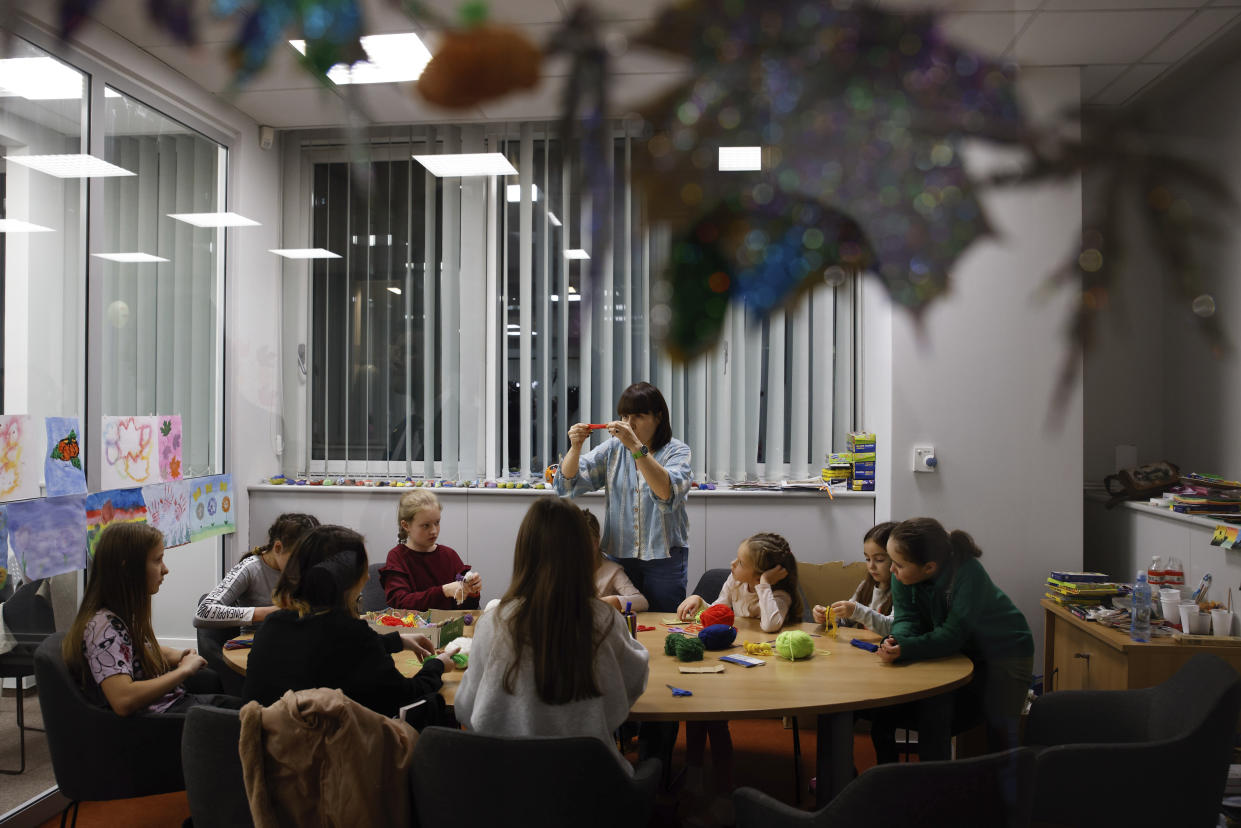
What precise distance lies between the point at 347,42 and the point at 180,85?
17 cm

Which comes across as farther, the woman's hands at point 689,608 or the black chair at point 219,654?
the woman's hands at point 689,608

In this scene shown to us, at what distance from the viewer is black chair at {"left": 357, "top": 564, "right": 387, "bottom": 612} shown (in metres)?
2.48

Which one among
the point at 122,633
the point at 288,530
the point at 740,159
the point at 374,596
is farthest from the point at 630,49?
the point at 374,596

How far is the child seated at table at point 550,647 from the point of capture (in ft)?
5.02

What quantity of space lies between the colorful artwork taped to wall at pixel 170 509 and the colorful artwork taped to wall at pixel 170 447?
31mm

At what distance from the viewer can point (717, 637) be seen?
2166 millimetres

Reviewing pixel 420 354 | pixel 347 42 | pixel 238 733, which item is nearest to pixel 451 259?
pixel 420 354

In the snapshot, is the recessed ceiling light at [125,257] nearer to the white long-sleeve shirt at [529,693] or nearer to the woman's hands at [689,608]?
the white long-sleeve shirt at [529,693]

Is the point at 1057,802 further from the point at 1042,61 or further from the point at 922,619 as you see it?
the point at 1042,61

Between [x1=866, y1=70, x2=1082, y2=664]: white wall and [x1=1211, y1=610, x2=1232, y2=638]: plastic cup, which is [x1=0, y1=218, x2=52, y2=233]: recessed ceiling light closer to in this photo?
[x1=866, y1=70, x2=1082, y2=664]: white wall

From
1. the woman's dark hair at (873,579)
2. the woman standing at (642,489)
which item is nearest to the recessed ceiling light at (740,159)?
the woman standing at (642,489)

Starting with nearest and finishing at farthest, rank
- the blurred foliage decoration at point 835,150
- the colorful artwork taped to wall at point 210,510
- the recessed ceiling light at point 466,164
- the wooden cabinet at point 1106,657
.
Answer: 1. the blurred foliage decoration at point 835,150
2. the recessed ceiling light at point 466,164
3. the wooden cabinet at point 1106,657
4. the colorful artwork taped to wall at point 210,510

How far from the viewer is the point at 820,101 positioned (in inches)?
12.8

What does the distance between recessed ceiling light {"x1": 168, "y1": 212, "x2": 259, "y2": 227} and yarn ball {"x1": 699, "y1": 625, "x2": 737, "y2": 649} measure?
156 centimetres
